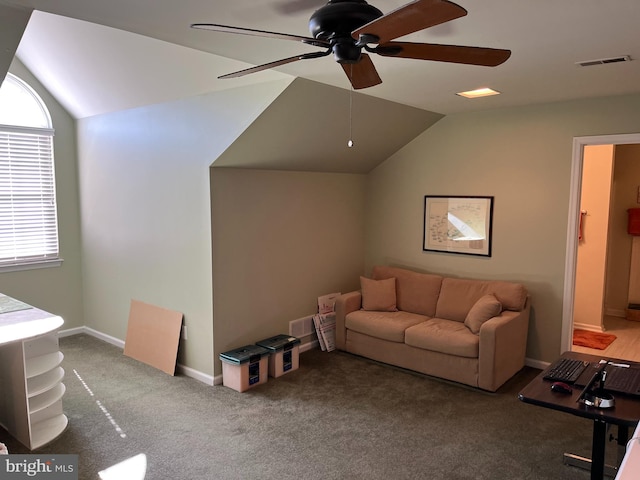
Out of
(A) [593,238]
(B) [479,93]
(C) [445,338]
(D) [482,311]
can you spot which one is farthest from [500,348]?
(A) [593,238]

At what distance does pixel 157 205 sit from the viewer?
4523 millimetres

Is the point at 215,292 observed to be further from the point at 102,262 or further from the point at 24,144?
the point at 24,144

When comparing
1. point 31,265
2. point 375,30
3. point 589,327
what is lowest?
point 589,327

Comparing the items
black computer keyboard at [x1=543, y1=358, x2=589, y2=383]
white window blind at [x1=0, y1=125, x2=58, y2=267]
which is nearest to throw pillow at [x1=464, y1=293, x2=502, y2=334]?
black computer keyboard at [x1=543, y1=358, x2=589, y2=383]

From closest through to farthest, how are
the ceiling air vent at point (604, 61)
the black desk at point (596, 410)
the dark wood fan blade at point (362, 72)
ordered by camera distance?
the dark wood fan blade at point (362, 72) < the black desk at point (596, 410) < the ceiling air vent at point (604, 61)

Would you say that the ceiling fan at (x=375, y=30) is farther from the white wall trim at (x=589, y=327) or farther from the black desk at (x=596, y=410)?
the white wall trim at (x=589, y=327)

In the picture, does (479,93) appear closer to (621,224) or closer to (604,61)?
(604,61)

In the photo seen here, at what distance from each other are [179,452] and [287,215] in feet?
7.78

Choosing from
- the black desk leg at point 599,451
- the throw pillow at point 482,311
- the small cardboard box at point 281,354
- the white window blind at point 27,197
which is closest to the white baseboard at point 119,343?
the small cardboard box at point 281,354

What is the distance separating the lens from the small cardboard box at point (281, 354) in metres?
4.25

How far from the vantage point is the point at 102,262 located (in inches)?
209

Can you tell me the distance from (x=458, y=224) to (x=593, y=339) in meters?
2.12

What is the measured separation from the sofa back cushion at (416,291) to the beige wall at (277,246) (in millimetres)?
694

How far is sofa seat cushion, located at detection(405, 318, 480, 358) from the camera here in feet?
13.1
